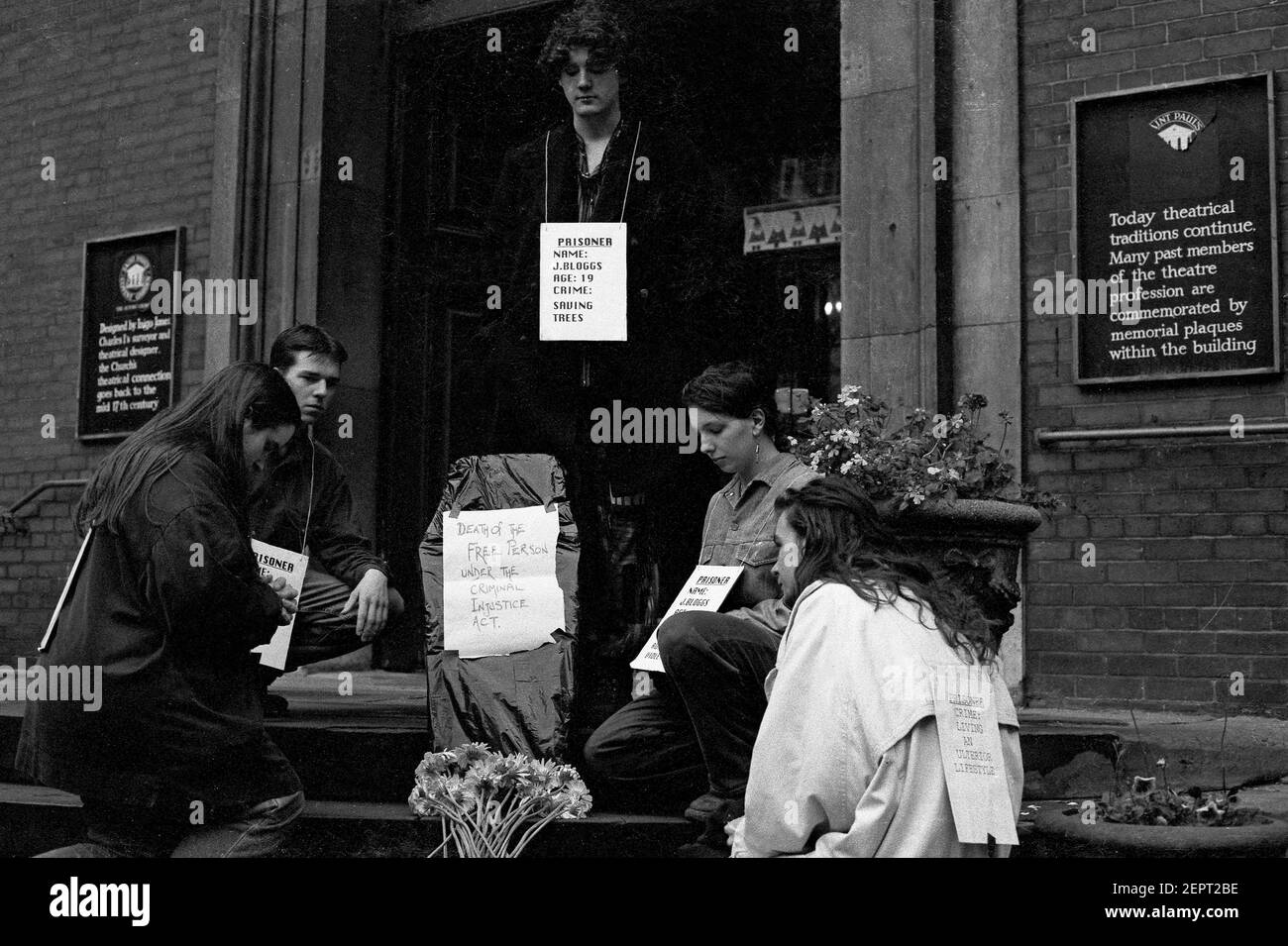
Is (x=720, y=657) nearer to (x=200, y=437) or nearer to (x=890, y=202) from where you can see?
(x=200, y=437)

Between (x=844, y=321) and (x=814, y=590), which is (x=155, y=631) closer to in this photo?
(x=814, y=590)

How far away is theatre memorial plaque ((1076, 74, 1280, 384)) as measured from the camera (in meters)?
5.79

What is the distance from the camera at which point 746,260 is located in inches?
330

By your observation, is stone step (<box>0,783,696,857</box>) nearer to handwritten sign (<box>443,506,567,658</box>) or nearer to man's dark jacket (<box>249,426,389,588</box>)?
handwritten sign (<box>443,506,567,658</box>)

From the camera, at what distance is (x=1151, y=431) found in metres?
5.89

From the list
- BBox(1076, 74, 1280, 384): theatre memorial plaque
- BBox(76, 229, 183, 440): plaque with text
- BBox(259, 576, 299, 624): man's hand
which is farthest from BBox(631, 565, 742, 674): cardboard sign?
BBox(76, 229, 183, 440): plaque with text

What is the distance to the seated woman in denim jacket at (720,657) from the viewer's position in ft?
14.4

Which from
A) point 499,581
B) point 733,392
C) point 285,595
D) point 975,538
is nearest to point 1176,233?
point 975,538

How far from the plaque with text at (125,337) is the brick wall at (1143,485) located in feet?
15.9

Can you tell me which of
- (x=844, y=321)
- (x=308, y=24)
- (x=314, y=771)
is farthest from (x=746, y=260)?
(x=314, y=771)

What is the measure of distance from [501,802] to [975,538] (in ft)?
5.62

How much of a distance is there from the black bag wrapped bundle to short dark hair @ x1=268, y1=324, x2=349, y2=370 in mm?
922

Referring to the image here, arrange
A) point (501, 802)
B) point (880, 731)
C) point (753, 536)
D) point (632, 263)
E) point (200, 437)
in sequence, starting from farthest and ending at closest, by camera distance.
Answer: point (632, 263) → point (753, 536) → point (501, 802) → point (200, 437) → point (880, 731)

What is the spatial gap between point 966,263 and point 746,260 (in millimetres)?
2243
